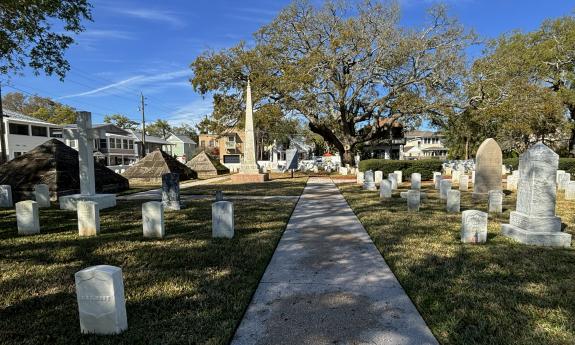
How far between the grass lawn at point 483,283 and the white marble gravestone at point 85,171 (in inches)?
323

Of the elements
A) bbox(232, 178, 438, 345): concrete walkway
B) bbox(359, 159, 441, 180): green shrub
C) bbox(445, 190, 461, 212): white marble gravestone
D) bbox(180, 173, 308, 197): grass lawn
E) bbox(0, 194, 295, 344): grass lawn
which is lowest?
bbox(232, 178, 438, 345): concrete walkway

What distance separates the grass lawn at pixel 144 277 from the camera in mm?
3154

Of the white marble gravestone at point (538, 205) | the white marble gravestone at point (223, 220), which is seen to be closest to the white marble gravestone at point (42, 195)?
the white marble gravestone at point (223, 220)

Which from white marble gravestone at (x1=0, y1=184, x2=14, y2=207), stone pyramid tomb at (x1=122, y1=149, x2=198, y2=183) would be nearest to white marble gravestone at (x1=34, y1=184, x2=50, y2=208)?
white marble gravestone at (x1=0, y1=184, x2=14, y2=207)

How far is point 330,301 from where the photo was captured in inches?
150

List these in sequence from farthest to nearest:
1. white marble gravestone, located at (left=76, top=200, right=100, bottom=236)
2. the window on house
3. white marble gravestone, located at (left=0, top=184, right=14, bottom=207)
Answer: the window on house, white marble gravestone, located at (left=0, top=184, right=14, bottom=207), white marble gravestone, located at (left=76, top=200, right=100, bottom=236)

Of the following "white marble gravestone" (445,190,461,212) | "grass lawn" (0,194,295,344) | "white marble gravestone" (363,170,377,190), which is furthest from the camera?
"white marble gravestone" (363,170,377,190)

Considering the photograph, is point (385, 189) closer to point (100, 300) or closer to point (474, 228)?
point (474, 228)

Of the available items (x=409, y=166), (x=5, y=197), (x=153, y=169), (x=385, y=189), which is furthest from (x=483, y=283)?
(x=153, y=169)

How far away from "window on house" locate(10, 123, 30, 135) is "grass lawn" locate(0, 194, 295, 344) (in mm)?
34181

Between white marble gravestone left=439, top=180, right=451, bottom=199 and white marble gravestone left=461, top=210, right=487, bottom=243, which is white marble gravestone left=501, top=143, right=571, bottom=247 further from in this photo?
white marble gravestone left=439, top=180, right=451, bottom=199

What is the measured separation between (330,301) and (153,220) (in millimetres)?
→ 4266

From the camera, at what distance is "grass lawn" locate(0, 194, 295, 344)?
3154 mm

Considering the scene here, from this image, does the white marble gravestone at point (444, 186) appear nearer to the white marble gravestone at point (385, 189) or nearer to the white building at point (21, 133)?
the white marble gravestone at point (385, 189)
